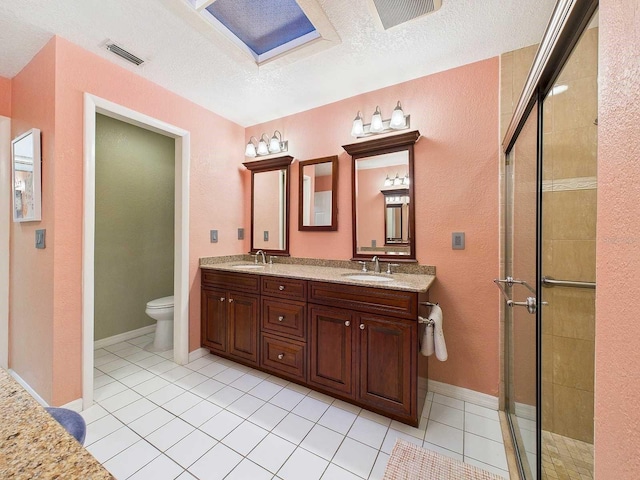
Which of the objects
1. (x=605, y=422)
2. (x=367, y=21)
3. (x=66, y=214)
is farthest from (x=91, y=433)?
(x=367, y=21)

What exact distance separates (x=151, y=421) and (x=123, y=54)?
2451mm

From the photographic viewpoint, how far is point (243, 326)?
2293 millimetres

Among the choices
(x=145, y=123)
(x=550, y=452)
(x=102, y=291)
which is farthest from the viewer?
(x=102, y=291)

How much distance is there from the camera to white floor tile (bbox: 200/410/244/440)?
62.3 inches

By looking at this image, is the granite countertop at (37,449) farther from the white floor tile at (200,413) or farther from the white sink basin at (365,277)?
the white sink basin at (365,277)

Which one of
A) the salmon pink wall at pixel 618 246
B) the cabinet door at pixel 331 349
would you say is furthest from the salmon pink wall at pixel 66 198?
the salmon pink wall at pixel 618 246

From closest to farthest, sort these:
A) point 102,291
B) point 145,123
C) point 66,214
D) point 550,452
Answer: point 550,452
point 66,214
point 145,123
point 102,291

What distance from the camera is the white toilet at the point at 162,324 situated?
2.71 metres

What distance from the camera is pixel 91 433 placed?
1.57m

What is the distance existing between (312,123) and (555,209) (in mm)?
2064

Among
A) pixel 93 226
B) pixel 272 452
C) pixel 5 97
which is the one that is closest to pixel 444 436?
pixel 272 452

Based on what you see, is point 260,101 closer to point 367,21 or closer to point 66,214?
point 367,21

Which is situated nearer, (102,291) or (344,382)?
(344,382)

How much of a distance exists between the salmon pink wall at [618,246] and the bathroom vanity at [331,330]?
3.50ft
